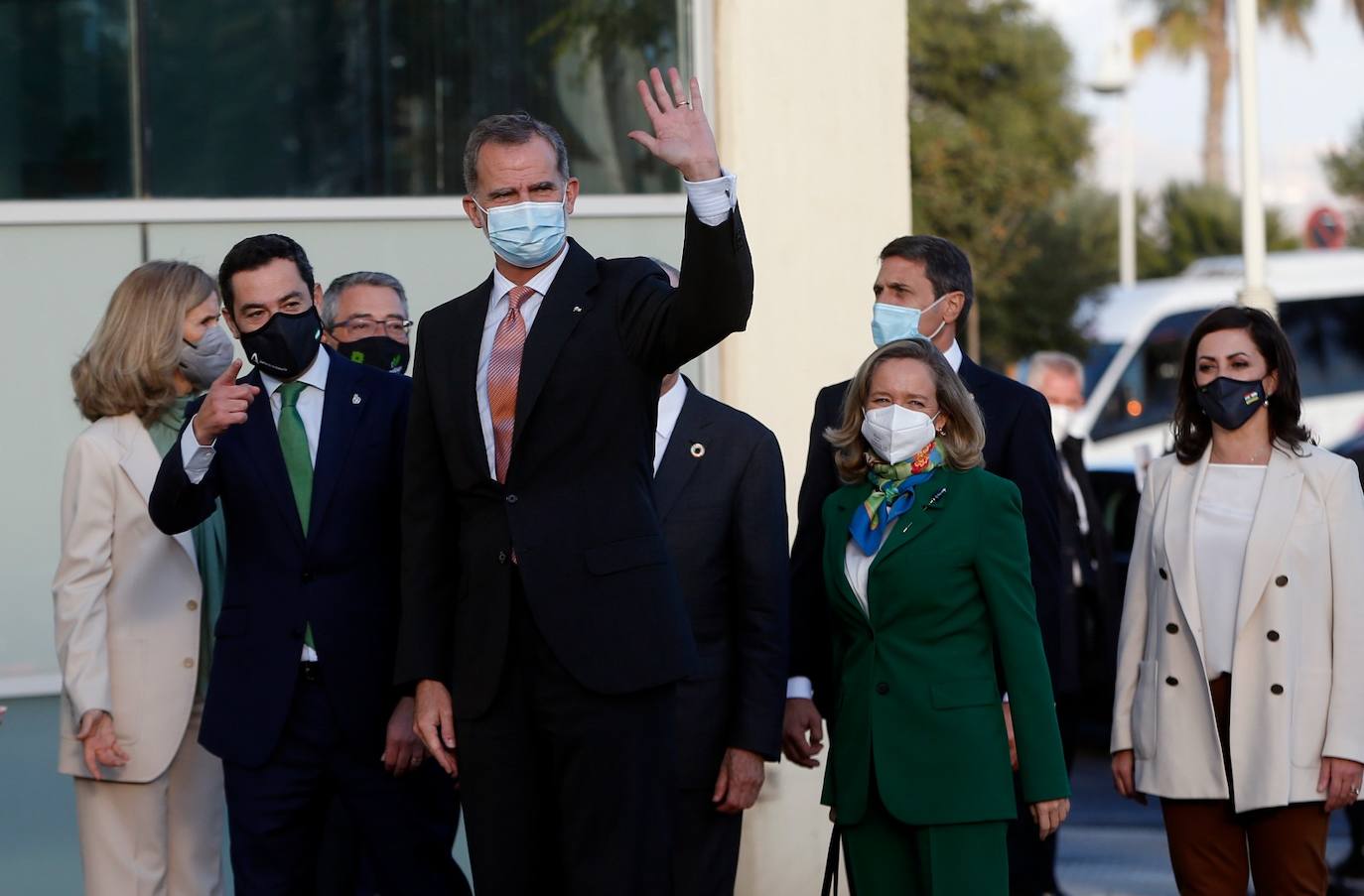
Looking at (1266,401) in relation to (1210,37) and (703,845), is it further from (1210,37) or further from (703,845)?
(1210,37)

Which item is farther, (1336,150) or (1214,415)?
(1336,150)

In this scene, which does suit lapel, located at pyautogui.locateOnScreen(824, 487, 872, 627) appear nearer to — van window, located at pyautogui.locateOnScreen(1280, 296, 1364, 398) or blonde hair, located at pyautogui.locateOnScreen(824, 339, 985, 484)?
blonde hair, located at pyautogui.locateOnScreen(824, 339, 985, 484)

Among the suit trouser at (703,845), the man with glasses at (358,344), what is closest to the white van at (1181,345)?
the man with glasses at (358,344)

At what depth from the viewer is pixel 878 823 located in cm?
484

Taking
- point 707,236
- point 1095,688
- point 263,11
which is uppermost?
point 263,11

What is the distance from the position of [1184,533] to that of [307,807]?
248 centimetres

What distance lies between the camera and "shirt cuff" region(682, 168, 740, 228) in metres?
3.64

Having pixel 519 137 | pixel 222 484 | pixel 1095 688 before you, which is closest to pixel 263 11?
pixel 222 484

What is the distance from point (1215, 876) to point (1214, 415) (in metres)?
1.26

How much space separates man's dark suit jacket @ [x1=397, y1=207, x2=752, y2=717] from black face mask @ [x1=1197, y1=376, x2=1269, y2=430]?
2059 mm

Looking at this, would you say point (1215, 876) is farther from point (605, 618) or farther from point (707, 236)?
point (707, 236)

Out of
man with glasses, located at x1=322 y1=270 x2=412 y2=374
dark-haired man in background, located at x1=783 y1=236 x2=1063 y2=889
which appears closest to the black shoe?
dark-haired man in background, located at x1=783 y1=236 x2=1063 y2=889

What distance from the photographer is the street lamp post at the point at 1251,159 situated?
620 inches

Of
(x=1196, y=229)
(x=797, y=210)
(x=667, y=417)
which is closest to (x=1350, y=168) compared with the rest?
(x=1196, y=229)
